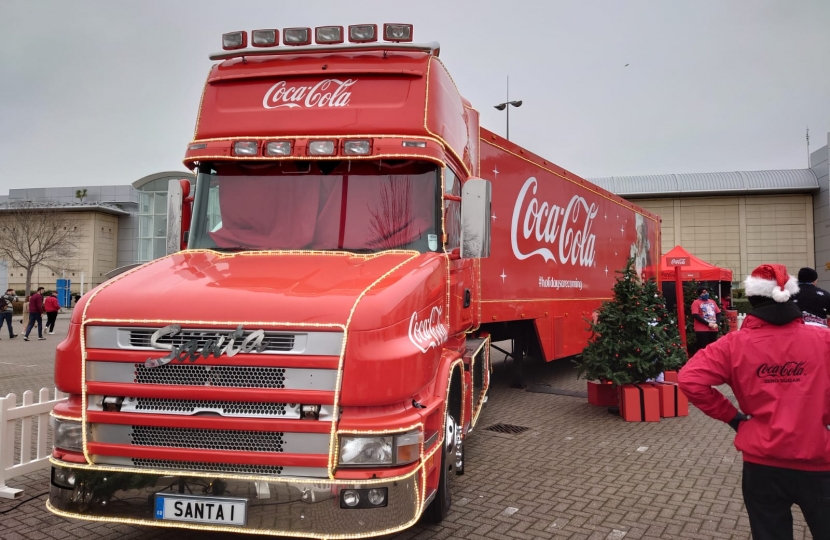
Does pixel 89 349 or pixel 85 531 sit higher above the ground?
pixel 89 349

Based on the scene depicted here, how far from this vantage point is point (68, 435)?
147 inches

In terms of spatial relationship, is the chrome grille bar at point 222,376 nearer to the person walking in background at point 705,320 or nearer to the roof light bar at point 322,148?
the roof light bar at point 322,148

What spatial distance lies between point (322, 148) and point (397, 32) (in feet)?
4.32

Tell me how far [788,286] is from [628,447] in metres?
Result: 4.83

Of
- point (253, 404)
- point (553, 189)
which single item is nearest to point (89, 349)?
Answer: point (253, 404)

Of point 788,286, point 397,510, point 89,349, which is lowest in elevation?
point 397,510

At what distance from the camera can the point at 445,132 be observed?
5.40m

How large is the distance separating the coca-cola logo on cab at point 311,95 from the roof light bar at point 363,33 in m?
0.40

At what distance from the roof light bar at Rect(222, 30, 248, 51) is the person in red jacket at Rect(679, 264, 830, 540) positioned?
4399 millimetres

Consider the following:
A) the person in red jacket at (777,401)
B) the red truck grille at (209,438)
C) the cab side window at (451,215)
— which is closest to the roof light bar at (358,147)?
the cab side window at (451,215)

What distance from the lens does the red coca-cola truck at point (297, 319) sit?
3490 millimetres

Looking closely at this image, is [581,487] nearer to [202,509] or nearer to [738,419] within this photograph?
[738,419]

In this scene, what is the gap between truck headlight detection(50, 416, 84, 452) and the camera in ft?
12.2

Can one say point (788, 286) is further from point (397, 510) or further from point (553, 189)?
point (553, 189)
